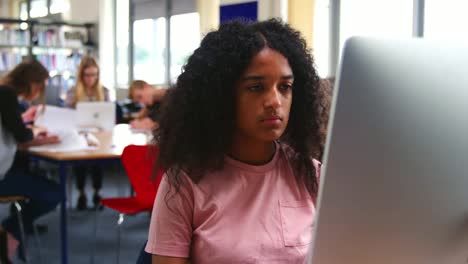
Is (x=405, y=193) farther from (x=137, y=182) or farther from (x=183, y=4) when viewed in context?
(x=183, y=4)

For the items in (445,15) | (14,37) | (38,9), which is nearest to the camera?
(445,15)

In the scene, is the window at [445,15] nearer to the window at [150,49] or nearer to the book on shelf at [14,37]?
the window at [150,49]

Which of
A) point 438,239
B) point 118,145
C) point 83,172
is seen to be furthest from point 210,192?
point 83,172

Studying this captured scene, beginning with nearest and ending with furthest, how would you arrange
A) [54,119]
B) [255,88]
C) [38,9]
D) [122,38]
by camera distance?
[255,88]
[54,119]
[122,38]
[38,9]

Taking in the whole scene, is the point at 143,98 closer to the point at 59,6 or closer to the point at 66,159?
the point at 66,159

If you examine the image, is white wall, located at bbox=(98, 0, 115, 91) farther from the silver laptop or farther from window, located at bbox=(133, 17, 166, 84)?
the silver laptop

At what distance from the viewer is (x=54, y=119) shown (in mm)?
3830

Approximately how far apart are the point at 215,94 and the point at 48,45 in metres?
7.43

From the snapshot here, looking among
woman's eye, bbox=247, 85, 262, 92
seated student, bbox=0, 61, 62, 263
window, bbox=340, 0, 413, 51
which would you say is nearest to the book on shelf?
window, bbox=340, 0, 413, 51

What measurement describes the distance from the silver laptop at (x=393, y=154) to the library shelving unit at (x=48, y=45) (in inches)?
287

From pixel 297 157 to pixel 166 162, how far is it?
239 mm

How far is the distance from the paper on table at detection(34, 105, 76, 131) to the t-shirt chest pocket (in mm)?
2930

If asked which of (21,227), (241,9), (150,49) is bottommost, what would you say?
(21,227)

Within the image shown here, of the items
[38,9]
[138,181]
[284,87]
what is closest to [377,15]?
[138,181]
